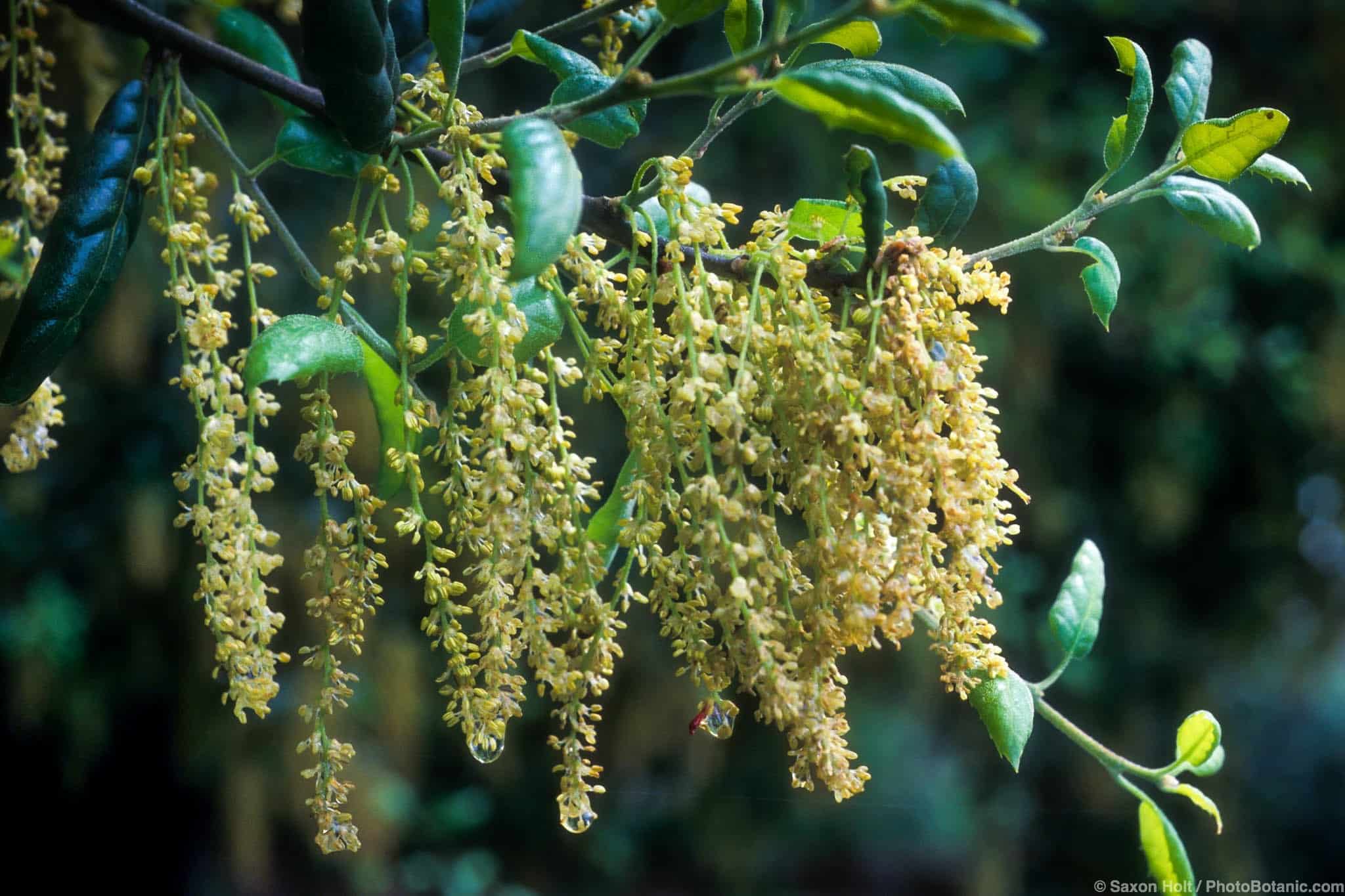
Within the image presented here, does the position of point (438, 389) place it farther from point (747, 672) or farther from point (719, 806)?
point (747, 672)

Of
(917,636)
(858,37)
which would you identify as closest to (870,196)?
(858,37)

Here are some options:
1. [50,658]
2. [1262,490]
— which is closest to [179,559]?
[50,658]

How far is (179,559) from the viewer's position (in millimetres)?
2254

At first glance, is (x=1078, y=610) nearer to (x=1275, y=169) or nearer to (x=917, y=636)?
(x=1275, y=169)

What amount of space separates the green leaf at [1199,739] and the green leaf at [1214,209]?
28 centimetres

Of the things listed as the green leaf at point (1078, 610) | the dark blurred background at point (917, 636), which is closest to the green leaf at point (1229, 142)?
the green leaf at point (1078, 610)

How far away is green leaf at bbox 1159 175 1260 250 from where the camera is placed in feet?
1.95

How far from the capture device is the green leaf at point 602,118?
1.70 ft

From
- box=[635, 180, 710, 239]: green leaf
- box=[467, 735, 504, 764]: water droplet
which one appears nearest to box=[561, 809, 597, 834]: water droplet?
box=[467, 735, 504, 764]: water droplet

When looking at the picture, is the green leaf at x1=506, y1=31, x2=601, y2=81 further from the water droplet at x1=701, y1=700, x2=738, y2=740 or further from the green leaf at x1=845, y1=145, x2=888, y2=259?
the water droplet at x1=701, y1=700, x2=738, y2=740

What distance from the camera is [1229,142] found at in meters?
0.58

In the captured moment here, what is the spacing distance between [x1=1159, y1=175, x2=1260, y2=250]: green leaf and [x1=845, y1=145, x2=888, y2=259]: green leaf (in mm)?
202

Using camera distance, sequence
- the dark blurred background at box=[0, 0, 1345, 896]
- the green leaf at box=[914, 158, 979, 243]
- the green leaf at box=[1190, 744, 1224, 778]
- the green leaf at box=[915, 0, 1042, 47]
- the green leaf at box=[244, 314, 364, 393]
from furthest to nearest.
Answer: the dark blurred background at box=[0, 0, 1345, 896] < the green leaf at box=[1190, 744, 1224, 778] < the green leaf at box=[914, 158, 979, 243] < the green leaf at box=[244, 314, 364, 393] < the green leaf at box=[915, 0, 1042, 47]

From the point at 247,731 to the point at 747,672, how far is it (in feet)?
7.06
